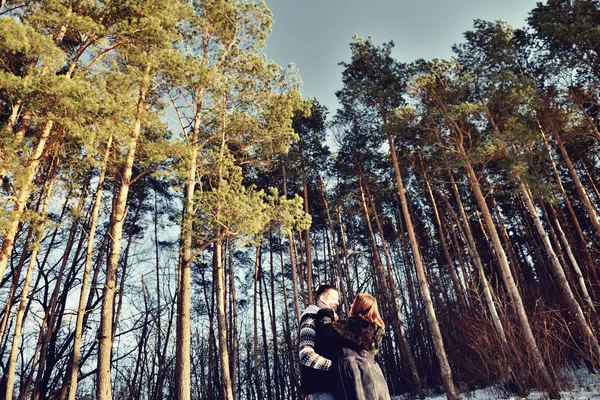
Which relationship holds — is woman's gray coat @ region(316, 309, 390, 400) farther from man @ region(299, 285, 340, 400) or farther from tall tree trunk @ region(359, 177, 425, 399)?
tall tree trunk @ region(359, 177, 425, 399)

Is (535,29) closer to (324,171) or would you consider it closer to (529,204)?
(529,204)

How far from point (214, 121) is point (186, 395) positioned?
6039 millimetres

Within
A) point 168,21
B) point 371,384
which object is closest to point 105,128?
point 168,21

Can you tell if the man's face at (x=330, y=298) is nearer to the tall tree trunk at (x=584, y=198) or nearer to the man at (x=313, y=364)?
the man at (x=313, y=364)

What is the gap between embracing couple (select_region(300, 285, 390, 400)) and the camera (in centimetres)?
231

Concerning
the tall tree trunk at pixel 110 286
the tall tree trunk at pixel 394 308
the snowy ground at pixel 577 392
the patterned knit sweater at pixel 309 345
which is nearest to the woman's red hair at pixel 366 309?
the patterned knit sweater at pixel 309 345

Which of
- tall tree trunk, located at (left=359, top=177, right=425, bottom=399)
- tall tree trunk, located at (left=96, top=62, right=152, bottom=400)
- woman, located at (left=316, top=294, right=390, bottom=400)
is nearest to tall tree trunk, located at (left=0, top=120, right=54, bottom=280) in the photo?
tall tree trunk, located at (left=96, top=62, right=152, bottom=400)

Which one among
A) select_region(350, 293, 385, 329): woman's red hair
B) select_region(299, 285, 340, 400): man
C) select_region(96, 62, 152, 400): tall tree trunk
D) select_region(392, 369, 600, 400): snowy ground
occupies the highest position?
select_region(96, 62, 152, 400): tall tree trunk

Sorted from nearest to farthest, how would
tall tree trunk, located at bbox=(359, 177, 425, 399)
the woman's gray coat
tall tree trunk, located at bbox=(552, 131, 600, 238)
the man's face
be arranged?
1. the woman's gray coat
2. the man's face
3. tall tree trunk, located at bbox=(552, 131, 600, 238)
4. tall tree trunk, located at bbox=(359, 177, 425, 399)

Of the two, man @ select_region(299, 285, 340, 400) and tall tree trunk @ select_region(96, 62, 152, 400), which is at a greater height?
tall tree trunk @ select_region(96, 62, 152, 400)

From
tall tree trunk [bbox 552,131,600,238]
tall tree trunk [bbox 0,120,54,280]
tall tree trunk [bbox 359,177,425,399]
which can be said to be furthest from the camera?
tall tree trunk [bbox 359,177,425,399]

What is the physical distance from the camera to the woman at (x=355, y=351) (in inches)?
90.5

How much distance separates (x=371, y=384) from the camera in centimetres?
234

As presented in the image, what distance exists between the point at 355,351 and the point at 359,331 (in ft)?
0.47
